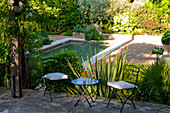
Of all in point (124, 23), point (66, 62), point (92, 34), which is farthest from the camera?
point (124, 23)

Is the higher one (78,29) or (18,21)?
(18,21)

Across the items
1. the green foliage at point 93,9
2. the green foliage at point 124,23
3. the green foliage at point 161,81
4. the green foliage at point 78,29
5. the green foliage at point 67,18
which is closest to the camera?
the green foliage at point 161,81

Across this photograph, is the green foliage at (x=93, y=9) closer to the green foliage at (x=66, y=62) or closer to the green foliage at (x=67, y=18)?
the green foliage at (x=67, y=18)

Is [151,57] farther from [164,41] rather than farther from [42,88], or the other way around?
[42,88]

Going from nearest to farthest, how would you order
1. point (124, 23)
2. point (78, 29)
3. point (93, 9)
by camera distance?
point (124, 23) < point (78, 29) < point (93, 9)

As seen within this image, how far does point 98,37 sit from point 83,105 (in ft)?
37.3

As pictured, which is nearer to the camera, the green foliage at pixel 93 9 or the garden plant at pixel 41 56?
the garden plant at pixel 41 56

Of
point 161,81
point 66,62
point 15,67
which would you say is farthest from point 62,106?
point 161,81

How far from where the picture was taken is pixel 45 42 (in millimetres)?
13328

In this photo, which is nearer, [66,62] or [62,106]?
[62,106]

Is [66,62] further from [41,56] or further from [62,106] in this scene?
[62,106]

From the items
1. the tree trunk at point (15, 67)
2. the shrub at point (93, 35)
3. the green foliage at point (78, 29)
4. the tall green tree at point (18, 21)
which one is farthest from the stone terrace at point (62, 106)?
the green foliage at point (78, 29)

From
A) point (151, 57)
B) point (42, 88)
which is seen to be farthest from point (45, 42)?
point (42, 88)

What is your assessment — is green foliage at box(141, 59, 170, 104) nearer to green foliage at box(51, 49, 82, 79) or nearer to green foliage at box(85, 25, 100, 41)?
green foliage at box(51, 49, 82, 79)
